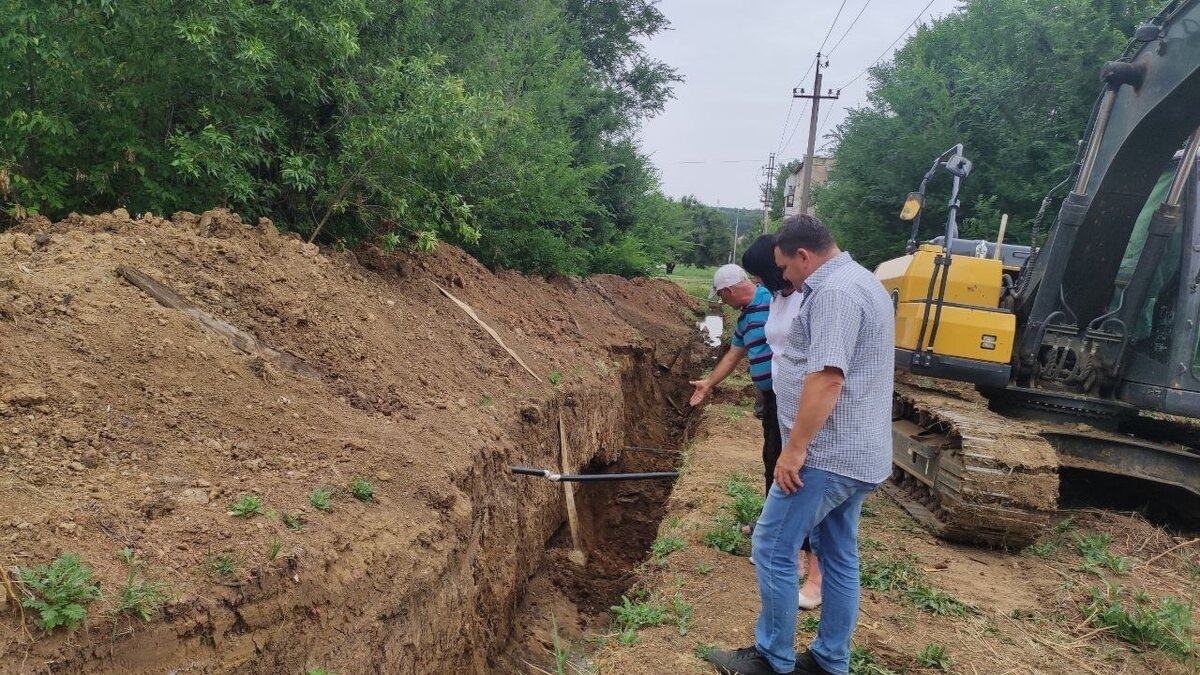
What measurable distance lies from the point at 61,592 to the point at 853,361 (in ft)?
10.2

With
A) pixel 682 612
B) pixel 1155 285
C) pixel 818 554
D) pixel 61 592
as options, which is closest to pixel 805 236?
pixel 818 554

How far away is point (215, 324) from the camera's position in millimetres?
4656

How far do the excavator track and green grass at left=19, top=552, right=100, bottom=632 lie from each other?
501 cm

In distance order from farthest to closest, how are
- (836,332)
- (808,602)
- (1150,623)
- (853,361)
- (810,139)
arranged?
(810,139)
(808,602)
(1150,623)
(853,361)
(836,332)

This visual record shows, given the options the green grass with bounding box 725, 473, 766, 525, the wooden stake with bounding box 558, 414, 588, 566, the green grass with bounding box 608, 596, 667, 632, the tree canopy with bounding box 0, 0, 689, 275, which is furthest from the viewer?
the wooden stake with bounding box 558, 414, 588, 566

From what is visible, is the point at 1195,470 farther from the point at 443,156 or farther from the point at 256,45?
the point at 256,45

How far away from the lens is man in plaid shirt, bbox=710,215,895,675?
307cm

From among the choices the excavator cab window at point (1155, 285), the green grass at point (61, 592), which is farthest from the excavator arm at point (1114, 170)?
the green grass at point (61, 592)

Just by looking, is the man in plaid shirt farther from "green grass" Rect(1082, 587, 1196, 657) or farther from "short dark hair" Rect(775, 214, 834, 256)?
"green grass" Rect(1082, 587, 1196, 657)

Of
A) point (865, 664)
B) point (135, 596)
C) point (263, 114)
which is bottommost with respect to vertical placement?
point (865, 664)

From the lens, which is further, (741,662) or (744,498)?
(744,498)

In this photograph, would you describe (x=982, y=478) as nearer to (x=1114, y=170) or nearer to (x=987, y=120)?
(x=1114, y=170)

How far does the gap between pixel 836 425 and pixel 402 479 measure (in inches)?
99.2

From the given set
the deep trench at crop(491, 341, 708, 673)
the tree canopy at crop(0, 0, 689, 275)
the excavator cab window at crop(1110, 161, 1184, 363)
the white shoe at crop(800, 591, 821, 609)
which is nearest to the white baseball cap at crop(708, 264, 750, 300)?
the white shoe at crop(800, 591, 821, 609)
